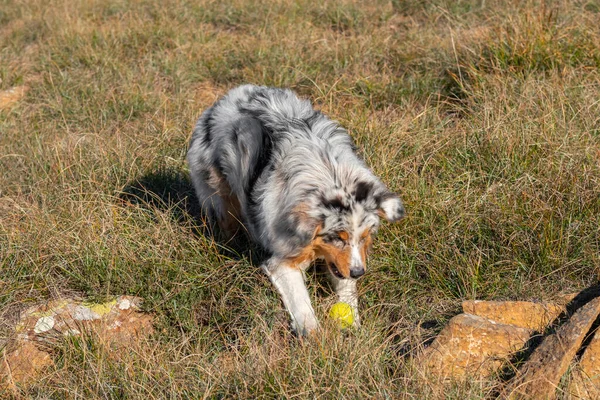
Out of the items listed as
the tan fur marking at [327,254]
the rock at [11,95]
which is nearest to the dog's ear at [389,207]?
the tan fur marking at [327,254]

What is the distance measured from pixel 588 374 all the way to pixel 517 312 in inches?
25.5

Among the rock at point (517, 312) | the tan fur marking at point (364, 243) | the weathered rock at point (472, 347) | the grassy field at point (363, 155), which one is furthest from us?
the tan fur marking at point (364, 243)

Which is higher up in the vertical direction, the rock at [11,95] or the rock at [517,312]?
the rock at [517,312]

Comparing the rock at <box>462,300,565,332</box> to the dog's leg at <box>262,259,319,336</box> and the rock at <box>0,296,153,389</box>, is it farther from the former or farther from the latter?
the rock at <box>0,296,153,389</box>

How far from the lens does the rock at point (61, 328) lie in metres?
3.91

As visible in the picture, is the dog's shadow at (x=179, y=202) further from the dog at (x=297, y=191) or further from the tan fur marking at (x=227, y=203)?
the dog at (x=297, y=191)

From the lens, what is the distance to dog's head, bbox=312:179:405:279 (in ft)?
12.9

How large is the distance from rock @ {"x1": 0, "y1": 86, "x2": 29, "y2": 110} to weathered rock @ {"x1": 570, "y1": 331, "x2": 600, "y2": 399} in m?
5.96

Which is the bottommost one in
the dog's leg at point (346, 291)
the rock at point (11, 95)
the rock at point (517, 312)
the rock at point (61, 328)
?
the rock at point (11, 95)

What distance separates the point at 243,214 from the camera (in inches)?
182

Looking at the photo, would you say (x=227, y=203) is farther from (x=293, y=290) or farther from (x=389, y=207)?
(x=389, y=207)

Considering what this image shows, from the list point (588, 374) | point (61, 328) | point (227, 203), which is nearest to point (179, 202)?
point (227, 203)

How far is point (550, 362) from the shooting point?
3.27 m

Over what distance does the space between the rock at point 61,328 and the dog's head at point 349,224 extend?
1220 millimetres
